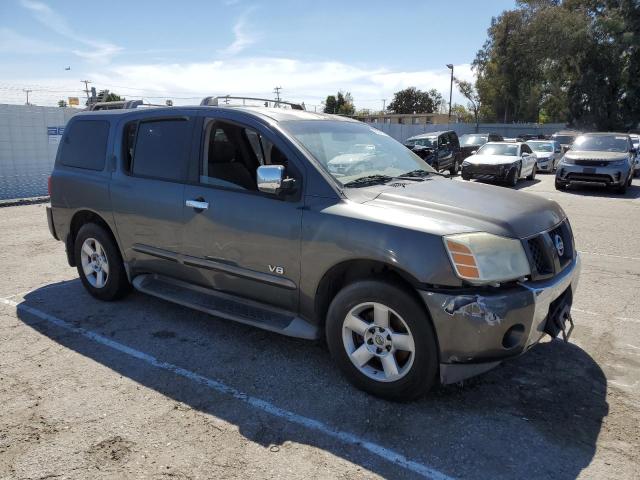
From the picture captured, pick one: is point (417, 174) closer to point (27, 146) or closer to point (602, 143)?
point (27, 146)

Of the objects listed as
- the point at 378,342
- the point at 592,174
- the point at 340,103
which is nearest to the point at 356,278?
the point at 378,342

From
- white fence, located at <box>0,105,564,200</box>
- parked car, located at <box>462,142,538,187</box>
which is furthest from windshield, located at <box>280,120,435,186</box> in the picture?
parked car, located at <box>462,142,538,187</box>

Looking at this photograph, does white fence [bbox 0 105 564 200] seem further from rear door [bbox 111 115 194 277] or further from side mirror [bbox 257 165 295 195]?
side mirror [bbox 257 165 295 195]

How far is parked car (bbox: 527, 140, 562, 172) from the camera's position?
73.3 ft

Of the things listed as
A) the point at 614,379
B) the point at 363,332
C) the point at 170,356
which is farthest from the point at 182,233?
the point at 614,379

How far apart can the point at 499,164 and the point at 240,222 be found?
13.7 metres

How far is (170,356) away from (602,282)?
4832mm

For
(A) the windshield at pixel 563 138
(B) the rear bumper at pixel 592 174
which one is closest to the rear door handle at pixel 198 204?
(B) the rear bumper at pixel 592 174

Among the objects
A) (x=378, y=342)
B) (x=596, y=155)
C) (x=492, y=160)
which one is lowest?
(x=378, y=342)

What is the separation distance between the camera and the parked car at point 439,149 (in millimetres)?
18812

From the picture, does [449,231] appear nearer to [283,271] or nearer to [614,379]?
[283,271]

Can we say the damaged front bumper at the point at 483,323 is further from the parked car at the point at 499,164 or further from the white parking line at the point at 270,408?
the parked car at the point at 499,164

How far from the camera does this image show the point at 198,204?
13.1 ft

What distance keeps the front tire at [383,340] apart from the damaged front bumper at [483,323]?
0.33 feet
